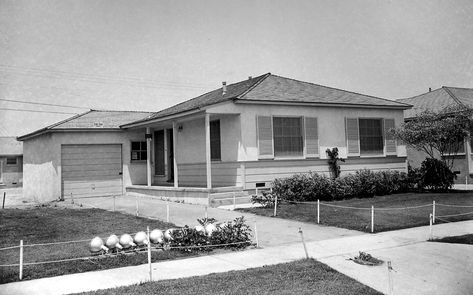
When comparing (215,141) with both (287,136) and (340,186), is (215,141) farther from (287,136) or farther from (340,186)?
(340,186)

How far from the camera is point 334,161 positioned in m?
18.8

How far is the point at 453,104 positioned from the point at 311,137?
8261 mm

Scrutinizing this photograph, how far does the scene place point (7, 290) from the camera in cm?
623

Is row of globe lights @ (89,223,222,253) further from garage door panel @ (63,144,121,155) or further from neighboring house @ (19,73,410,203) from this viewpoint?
garage door panel @ (63,144,121,155)

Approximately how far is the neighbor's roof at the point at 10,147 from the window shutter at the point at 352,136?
123ft

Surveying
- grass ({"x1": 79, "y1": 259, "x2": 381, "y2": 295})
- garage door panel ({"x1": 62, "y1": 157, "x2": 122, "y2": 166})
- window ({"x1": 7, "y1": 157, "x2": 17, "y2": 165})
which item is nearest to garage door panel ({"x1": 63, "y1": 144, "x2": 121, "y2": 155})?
garage door panel ({"x1": 62, "y1": 157, "x2": 122, "y2": 166})

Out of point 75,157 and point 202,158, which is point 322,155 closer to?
point 202,158

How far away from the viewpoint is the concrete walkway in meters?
10.1

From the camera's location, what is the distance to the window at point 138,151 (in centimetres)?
2286

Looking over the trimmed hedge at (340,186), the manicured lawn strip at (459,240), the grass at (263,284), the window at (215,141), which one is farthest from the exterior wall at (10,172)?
the manicured lawn strip at (459,240)

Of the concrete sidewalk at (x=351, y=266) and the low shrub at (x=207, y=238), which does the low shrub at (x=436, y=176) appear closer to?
the concrete sidewalk at (x=351, y=266)

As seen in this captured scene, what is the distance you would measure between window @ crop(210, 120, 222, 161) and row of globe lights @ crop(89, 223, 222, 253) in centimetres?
916

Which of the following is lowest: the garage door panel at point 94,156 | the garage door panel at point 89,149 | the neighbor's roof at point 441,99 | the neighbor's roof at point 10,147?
the garage door panel at point 94,156

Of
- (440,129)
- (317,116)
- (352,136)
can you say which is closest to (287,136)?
(317,116)
